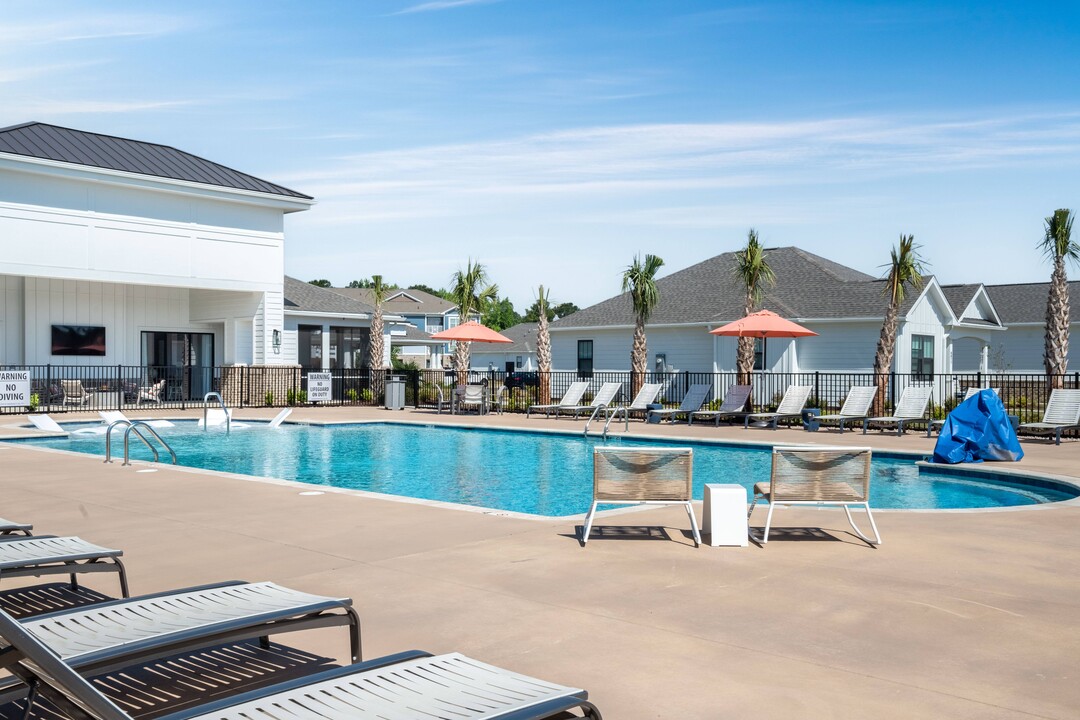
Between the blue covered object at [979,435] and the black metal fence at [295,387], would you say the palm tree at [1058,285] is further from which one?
the blue covered object at [979,435]

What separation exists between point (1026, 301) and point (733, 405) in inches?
880

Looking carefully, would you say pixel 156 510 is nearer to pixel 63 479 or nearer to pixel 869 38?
pixel 63 479

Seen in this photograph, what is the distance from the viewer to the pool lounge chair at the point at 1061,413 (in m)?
18.4

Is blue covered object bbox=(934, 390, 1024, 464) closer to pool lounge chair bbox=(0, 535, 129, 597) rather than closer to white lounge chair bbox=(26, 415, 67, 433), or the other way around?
pool lounge chair bbox=(0, 535, 129, 597)

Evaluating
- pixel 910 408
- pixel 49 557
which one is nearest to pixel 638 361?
pixel 910 408

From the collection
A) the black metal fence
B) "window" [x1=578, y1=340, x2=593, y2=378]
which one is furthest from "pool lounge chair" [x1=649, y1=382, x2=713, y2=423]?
"window" [x1=578, y1=340, x2=593, y2=378]

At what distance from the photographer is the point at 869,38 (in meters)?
22.2

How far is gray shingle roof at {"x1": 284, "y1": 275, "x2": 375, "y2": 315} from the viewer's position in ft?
114

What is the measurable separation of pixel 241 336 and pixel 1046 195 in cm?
2524

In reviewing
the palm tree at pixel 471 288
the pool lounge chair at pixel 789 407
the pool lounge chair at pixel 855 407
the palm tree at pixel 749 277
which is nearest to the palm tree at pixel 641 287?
the palm tree at pixel 749 277

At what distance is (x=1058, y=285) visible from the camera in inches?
969

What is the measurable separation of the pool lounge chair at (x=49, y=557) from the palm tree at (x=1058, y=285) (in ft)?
79.6

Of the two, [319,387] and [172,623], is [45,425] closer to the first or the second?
[319,387]

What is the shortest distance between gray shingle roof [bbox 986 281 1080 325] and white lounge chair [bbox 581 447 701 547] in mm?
33768
